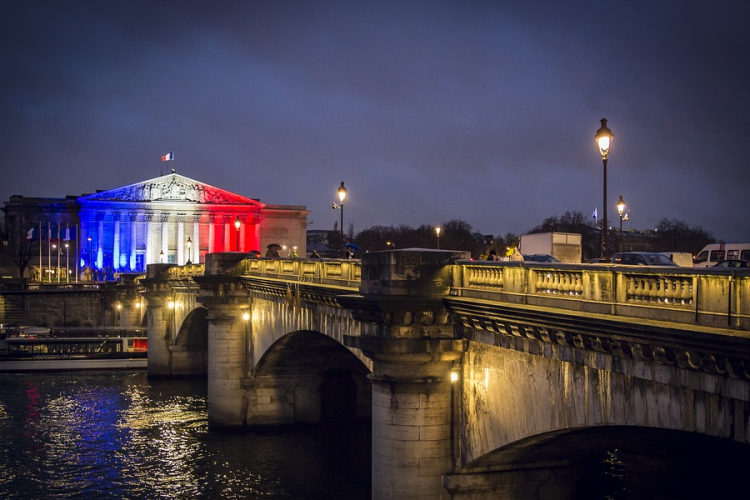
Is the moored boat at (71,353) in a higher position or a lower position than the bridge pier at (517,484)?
lower

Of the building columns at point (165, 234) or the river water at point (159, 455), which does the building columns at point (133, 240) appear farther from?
the river water at point (159, 455)

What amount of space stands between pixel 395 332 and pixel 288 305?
13115mm

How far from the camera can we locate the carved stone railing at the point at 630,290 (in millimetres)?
9870

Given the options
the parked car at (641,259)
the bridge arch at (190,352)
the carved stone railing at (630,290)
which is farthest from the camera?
the bridge arch at (190,352)

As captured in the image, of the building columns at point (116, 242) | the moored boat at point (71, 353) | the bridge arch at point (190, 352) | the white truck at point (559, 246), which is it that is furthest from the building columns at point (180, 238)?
the white truck at point (559, 246)

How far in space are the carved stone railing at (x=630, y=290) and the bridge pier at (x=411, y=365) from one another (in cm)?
140

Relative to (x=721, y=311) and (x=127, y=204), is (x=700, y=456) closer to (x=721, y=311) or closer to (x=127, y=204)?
(x=721, y=311)

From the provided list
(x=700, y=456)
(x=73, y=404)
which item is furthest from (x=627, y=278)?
(x=73, y=404)

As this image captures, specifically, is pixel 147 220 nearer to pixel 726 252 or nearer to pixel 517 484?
pixel 726 252

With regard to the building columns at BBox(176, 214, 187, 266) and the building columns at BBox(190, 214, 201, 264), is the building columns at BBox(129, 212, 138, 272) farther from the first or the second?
the building columns at BBox(190, 214, 201, 264)

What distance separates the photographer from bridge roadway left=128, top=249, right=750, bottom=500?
34.2ft

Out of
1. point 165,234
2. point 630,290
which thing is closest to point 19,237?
point 165,234

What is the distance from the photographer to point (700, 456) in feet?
77.4

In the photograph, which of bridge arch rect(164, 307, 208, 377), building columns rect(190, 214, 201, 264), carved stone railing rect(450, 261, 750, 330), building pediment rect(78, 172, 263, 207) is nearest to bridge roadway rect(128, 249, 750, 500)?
carved stone railing rect(450, 261, 750, 330)
